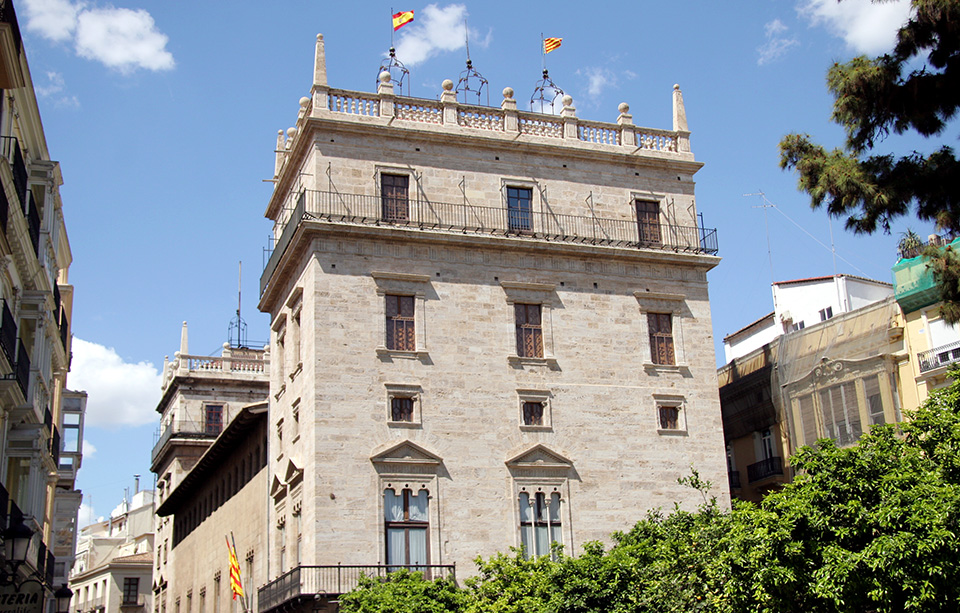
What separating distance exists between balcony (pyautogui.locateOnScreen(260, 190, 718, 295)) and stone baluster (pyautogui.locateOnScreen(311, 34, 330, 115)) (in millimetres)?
2781

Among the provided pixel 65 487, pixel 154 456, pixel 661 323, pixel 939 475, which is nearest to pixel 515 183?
pixel 661 323

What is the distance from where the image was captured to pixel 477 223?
111 feet

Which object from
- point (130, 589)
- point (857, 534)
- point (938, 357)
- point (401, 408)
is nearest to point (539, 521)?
point (401, 408)

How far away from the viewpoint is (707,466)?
33469 millimetres

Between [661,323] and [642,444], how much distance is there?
405 cm

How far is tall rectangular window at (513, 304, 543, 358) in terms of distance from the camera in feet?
109

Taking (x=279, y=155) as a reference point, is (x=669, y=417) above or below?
below

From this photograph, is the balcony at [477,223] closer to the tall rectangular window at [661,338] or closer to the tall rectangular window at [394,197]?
the tall rectangular window at [394,197]

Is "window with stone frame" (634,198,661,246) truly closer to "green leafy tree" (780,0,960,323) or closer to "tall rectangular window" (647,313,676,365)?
"tall rectangular window" (647,313,676,365)

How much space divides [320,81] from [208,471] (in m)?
21.0

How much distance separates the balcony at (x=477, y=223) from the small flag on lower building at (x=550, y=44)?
6.39 metres

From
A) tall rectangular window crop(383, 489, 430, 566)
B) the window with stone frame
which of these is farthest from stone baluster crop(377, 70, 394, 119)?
tall rectangular window crop(383, 489, 430, 566)

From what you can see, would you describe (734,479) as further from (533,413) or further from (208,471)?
(208,471)

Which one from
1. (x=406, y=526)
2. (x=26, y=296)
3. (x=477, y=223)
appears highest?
(x=477, y=223)
